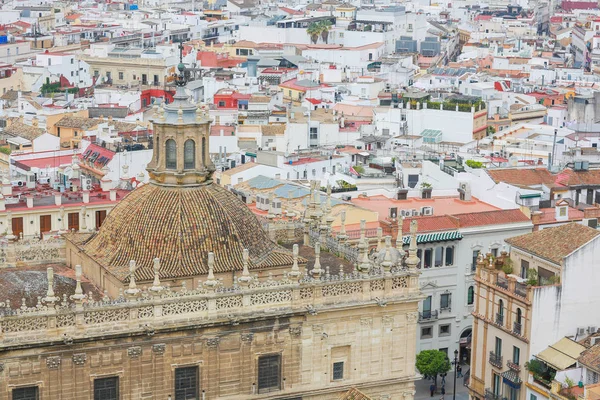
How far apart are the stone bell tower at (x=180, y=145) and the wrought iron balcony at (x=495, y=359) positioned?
67.4ft

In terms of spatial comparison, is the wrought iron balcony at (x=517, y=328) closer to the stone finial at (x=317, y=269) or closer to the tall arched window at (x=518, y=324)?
the tall arched window at (x=518, y=324)

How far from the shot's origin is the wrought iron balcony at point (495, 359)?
264ft

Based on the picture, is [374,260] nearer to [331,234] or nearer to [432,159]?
[331,234]

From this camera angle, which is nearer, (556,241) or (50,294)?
(50,294)

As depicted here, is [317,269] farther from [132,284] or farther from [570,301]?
[570,301]

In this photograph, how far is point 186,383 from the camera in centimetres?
6431

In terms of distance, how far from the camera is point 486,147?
129 m

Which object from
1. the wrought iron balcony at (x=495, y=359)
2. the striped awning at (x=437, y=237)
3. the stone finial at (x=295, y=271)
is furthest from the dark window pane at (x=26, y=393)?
the striped awning at (x=437, y=237)

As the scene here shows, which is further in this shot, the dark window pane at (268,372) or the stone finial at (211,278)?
the dark window pane at (268,372)

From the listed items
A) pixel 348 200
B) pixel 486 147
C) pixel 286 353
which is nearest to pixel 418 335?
pixel 348 200

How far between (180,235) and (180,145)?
12.3ft

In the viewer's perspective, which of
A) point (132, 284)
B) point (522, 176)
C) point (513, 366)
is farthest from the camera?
point (522, 176)

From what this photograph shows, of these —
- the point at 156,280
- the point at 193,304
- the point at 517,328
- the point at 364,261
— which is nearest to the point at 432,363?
the point at 517,328

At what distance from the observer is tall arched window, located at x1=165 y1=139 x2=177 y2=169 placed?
67250mm
